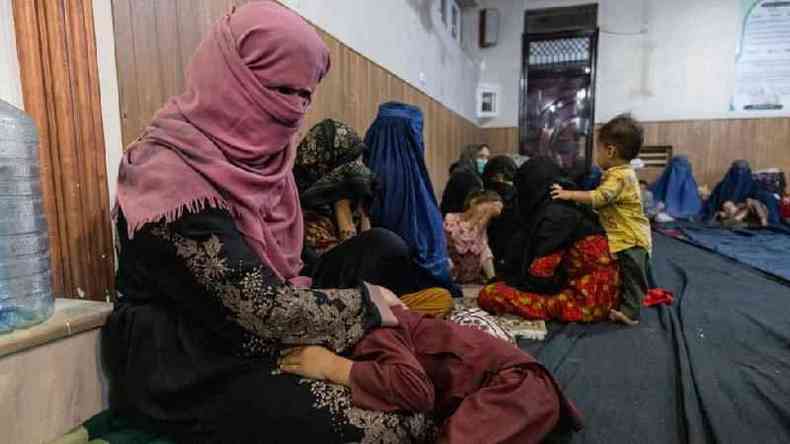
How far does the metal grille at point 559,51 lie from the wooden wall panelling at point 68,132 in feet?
19.1

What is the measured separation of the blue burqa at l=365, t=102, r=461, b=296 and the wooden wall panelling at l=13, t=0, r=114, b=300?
1043mm

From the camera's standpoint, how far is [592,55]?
19.4 ft

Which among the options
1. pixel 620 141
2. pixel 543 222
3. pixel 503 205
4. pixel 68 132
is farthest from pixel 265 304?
pixel 503 205

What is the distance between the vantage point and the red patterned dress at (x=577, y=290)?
1.92 m

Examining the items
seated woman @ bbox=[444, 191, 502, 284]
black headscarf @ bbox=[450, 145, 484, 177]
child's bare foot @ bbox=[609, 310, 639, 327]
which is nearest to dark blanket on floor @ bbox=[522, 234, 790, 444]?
child's bare foot @ bbox=[609, 310, 639, 327]

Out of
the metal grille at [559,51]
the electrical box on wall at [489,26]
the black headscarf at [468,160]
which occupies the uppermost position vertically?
the electrical box on wall at [489,26]

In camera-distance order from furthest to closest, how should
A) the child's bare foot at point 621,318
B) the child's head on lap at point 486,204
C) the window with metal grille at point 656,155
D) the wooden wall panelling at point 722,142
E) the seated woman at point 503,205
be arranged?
the window with metal grille at point 656,155
the wooden wall panelling at point 722,142
the seated woman at point 503,205
the child's head on lap at point 486,204
the child's bare foot at point 621,318

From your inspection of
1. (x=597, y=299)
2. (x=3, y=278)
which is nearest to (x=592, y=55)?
(x=597, y=299)

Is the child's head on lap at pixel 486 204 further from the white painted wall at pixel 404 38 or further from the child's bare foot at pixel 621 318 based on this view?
the white painted wall at pixel 404 38

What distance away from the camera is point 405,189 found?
78.8 inches

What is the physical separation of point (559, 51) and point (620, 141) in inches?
181

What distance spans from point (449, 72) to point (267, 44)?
416 cm

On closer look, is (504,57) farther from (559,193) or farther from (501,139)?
(559,193)

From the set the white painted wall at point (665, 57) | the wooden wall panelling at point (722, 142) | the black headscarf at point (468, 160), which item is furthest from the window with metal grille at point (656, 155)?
the black headscarf at point (468, 160)
